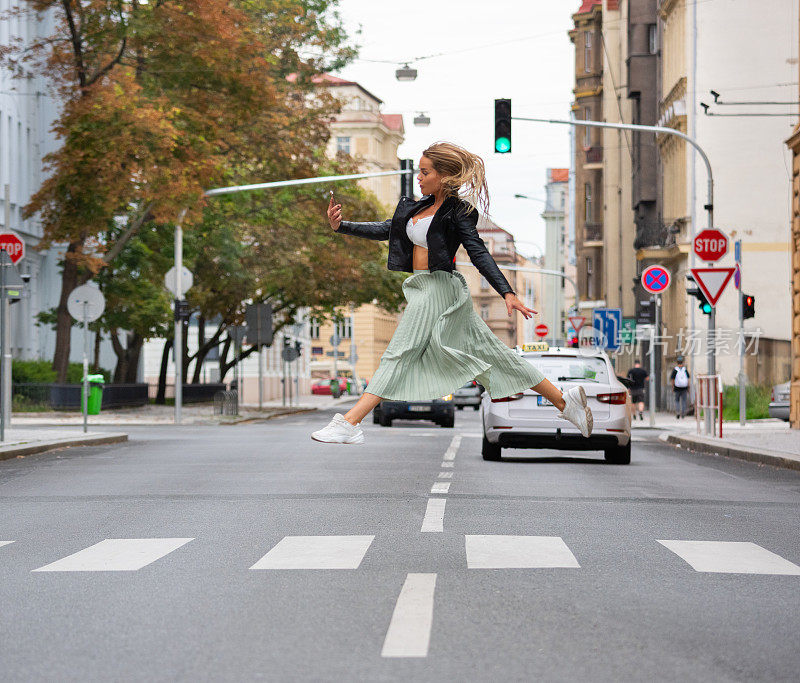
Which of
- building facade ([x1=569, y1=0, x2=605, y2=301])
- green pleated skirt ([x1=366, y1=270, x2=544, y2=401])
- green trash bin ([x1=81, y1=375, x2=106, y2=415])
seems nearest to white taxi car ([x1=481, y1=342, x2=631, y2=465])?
green pleated skirt ([x1=366, y1=270, x2=544, y2=401])

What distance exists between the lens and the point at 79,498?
1247 cm

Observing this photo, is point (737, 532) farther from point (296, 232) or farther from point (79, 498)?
point (296, 232)

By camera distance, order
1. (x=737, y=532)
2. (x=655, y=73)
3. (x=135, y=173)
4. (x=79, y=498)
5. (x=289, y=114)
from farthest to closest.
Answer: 1. (x=655, y=73)
2. (x=289, y=114)
3. (x=135, y=173)
4. (x=79, y=498)
5. (x=737, y=532)

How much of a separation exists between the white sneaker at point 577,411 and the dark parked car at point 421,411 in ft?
82.5

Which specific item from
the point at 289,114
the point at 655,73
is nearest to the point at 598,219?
the point at 655,73

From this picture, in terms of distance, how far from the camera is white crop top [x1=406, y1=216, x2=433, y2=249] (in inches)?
351

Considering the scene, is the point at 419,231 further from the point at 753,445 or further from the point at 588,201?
the point at 588,201

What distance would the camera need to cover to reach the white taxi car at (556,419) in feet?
59.4

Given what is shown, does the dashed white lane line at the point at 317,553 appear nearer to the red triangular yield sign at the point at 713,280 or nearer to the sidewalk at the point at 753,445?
the sidewalk at the point at 753,445

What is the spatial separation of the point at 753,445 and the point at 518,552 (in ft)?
47.4

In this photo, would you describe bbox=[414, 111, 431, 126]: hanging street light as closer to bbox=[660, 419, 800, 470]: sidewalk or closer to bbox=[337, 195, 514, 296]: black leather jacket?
bbox=[660, 419, 800, 470]: sidewalk

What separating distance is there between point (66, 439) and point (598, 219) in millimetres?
57169

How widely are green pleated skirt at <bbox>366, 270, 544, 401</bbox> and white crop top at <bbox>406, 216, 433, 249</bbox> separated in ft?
0.69

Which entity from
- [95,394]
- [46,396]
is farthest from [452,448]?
[95,394]
